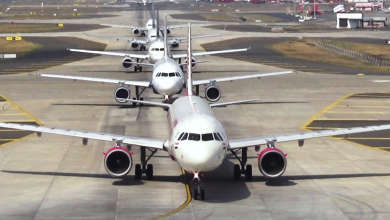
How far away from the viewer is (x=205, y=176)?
39500 mm

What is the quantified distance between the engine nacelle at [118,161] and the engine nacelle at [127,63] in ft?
185

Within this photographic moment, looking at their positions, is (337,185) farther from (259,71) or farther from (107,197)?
(259,71)

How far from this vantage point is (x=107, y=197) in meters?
36.0

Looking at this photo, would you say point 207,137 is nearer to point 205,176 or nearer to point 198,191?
point 198,191

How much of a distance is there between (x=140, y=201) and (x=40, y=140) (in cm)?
1766

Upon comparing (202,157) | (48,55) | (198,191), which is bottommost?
(48,55)

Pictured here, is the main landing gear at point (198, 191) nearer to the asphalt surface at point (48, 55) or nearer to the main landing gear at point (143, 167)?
the main landing gear at point (143, 167)

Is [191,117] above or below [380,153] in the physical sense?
above

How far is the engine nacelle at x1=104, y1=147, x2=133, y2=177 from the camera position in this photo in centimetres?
3684

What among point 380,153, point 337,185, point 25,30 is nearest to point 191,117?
point 337,185

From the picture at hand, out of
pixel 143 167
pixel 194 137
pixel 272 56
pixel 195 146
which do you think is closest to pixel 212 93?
pixel 143 167

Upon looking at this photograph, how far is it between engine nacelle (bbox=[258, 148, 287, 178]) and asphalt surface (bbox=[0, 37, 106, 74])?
61809 millimetres

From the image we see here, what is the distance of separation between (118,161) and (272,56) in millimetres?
A: 79663

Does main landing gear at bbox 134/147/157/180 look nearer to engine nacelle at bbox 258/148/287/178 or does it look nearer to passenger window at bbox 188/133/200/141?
passenger window at bbox 188/133/200/141
